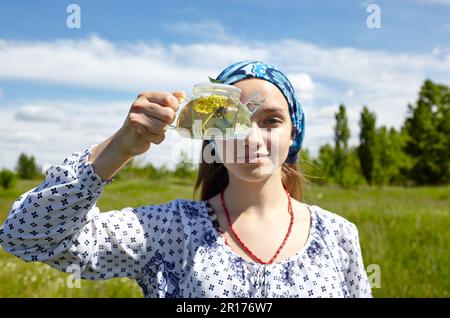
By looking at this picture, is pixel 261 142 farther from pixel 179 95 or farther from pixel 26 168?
pixel 26 168

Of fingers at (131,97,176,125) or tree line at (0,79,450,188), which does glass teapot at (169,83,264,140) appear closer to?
fingers at (131,97,176,125)

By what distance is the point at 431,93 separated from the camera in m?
45.6

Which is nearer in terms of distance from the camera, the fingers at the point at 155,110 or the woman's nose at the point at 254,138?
the fingers at the point at 155,110

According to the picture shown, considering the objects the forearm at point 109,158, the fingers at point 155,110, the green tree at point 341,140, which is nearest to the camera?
the fingers at point 155,110

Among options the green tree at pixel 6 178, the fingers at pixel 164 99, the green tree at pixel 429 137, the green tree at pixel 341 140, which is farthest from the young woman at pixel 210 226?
the green tree at pixel 429 137

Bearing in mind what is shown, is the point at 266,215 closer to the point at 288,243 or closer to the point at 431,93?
the point at 288,243

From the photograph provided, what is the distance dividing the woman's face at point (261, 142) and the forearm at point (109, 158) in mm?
505

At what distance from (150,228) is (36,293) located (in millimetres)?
3533

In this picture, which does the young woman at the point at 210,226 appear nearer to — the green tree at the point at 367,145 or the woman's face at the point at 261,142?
the woman's face at the point at 261,142

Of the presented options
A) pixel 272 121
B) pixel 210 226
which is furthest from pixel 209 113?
pixel 210 226

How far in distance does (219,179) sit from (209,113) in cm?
89

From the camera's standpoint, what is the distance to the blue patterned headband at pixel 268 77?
2498mm

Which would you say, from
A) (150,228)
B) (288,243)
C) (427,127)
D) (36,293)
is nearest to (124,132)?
(150,228)

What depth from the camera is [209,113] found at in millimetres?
2039
